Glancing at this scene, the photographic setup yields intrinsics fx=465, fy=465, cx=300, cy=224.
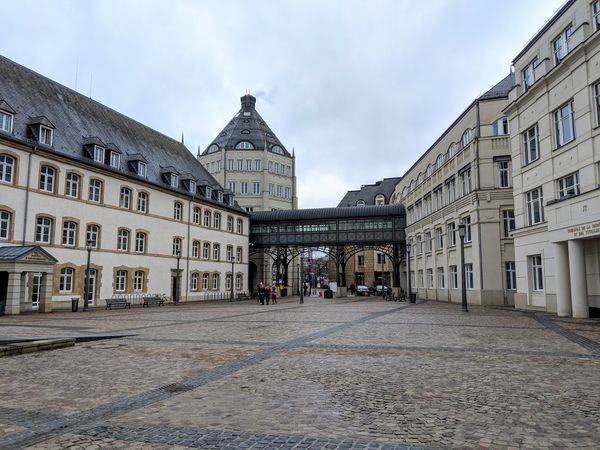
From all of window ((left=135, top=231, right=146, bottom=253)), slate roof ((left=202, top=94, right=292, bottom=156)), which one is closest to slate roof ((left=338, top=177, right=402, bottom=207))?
slate roof ((left=202, top=94, right=292, bottom=156))

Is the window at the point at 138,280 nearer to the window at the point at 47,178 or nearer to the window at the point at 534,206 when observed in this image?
the window at the point at 47,178

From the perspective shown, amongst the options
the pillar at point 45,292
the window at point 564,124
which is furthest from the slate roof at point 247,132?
the window at point 564,124

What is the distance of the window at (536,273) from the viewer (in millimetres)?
24062

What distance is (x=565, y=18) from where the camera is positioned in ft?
71.2

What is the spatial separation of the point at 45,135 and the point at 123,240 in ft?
30.3

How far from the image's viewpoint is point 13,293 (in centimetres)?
2348

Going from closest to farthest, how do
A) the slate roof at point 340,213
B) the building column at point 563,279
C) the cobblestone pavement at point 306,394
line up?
1. the cobblestone pavement at point 306,394
2. the building column at point 563,279
3. the slate roof at point 340,213

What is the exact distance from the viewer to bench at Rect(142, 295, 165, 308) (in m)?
34.1

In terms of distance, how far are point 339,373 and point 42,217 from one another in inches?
975

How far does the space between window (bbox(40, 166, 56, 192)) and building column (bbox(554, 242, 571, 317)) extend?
27.5 meters

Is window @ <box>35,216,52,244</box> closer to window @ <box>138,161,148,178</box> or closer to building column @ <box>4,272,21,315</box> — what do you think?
building column @ <box>4,272,21,315</box>

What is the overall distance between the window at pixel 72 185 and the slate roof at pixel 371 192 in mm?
54698

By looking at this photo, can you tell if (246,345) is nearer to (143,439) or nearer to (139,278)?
(143,439)

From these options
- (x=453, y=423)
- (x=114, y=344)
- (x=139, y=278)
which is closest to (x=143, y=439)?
(x=453, y=423)
